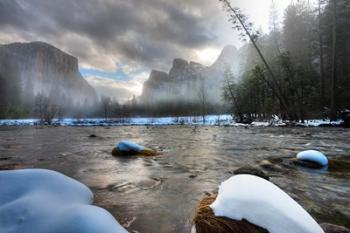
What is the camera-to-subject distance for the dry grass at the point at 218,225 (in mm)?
2102

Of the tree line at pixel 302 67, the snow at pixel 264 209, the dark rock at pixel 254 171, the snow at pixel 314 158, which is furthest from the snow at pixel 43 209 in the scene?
the tree line at pixel 302 67

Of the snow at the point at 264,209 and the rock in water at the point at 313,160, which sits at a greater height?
the snow at the point at 264,209

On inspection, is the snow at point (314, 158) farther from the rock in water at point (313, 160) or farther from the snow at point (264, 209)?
the snow at point (264, 209)

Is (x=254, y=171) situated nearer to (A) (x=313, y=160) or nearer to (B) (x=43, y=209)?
(A) (x=313, y=160)

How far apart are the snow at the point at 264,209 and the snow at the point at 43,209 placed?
1005mm

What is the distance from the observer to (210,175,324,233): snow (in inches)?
81.4

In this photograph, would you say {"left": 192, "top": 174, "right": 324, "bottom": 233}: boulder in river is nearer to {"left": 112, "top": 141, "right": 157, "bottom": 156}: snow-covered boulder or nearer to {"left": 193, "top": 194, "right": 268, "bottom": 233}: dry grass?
{"left": 193, "top": 194, "right": 268, "bottom": 233}: dry grass

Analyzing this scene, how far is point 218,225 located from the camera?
2180mm

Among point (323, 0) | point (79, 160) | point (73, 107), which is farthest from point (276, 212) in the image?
point (73, 107)

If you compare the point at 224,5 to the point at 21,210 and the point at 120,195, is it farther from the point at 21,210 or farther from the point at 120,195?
the point at 21,210

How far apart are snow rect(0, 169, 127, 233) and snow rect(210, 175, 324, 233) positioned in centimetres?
101

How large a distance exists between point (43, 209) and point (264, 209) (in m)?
1.99

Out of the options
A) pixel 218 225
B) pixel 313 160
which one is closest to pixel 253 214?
pixel 218 225

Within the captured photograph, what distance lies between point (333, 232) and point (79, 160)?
6.85 meters
